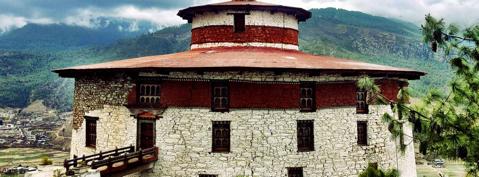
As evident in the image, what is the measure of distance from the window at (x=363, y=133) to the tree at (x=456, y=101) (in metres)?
12.1

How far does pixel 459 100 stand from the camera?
10641 mm

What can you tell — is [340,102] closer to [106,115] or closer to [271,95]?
[271,95]

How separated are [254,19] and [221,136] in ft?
27.2

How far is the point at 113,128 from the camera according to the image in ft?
72.1

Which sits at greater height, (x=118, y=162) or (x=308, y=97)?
(x=308, y=97)

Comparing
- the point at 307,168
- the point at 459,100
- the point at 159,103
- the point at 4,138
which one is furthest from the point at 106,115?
the point at 4,138

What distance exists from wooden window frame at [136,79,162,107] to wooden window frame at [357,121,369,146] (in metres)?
9.33

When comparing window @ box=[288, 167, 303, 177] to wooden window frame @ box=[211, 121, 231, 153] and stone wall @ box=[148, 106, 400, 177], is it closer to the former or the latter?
stone wall @ box=[148, 106, 400, 177]


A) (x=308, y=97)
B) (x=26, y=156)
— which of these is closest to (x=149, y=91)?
(x=308, y=97)

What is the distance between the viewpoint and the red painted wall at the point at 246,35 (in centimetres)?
2646

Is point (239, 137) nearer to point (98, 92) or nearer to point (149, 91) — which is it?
point (149, 91)

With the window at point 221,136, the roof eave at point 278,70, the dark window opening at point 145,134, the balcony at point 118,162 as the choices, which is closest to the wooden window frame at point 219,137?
the window at point 221,136

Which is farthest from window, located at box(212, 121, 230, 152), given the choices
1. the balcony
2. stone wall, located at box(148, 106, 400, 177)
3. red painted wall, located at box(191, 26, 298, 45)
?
red painted wall, located at box(191, 26, 298, 45)

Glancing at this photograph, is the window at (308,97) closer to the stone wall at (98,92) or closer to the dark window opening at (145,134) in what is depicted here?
the dark window opening at (145,134)
